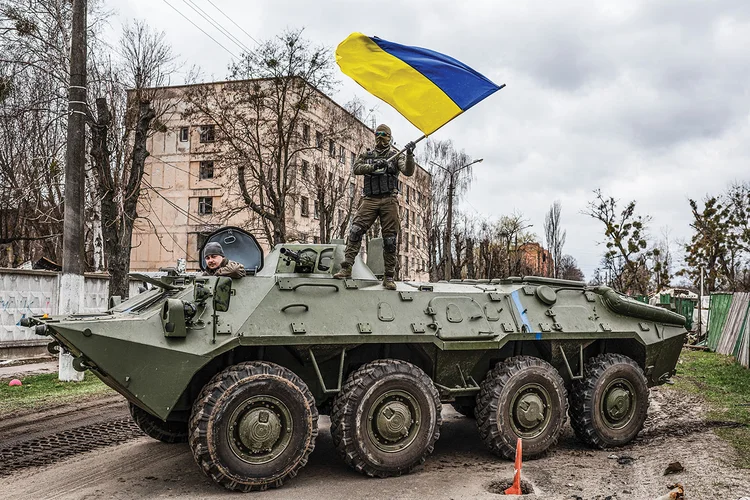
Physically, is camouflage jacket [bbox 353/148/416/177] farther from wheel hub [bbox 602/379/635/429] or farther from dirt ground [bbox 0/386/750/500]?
wheel hub [bbox 602/379/635/429]

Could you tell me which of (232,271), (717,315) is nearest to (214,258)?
(232,271)

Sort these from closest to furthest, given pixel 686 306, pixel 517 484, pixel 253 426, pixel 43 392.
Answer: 1. pixel 253 426
2. pixel 517 484
3. pixel 43 392
4. pixel 686 306

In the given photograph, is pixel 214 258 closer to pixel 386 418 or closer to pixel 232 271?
pixel 232 271

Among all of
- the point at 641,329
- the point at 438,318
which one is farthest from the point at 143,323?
the point at 641,329

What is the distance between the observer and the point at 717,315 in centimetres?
2222

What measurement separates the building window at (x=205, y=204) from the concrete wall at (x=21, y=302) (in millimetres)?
19288

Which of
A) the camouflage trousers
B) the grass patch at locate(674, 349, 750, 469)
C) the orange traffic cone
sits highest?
the camouflage trousers

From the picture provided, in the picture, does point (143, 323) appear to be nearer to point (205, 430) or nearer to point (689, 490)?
point (205, 430)

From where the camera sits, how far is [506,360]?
7934 mm

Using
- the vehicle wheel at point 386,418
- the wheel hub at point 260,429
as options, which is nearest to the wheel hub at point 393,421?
the vehicle wheel at point 386,418

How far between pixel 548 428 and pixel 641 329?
2.03 m

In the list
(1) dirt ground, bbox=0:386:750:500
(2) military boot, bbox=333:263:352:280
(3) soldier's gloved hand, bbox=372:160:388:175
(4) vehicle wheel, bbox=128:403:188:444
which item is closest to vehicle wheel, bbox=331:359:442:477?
(1) dirt ground, bbox=0:386:750:500

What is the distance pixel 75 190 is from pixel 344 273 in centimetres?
772

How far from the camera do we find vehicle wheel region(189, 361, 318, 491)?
6172mm
